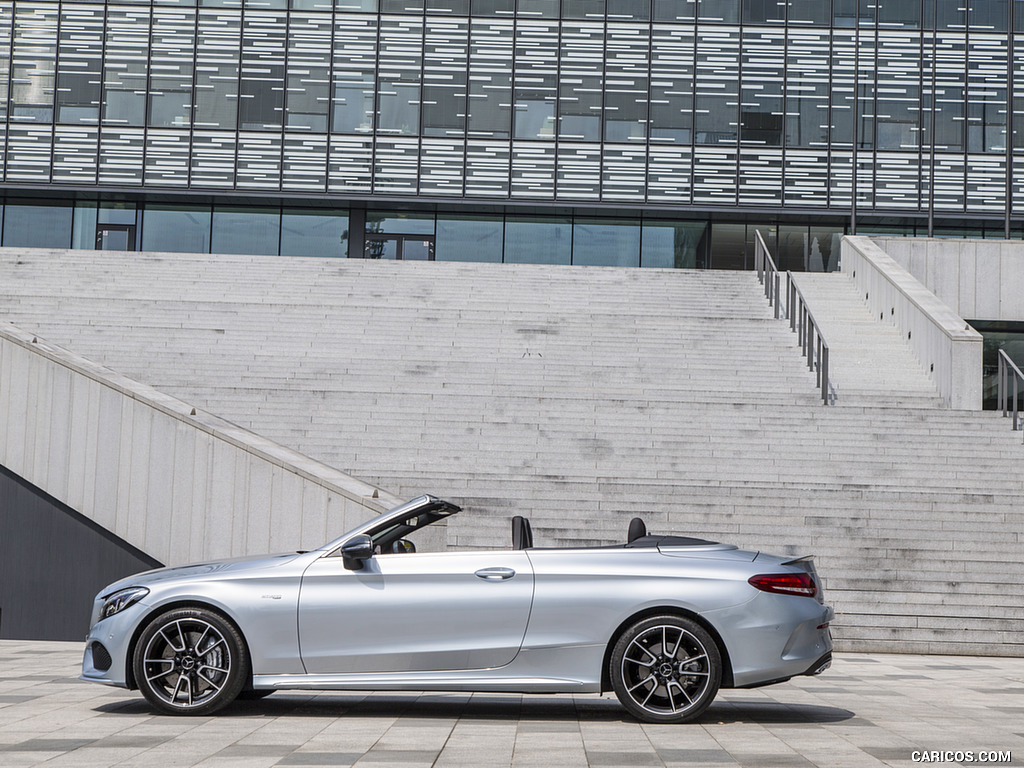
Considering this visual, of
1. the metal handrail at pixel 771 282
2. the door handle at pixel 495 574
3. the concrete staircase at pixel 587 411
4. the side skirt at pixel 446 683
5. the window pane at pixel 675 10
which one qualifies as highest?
the window pane at pixel 675 10

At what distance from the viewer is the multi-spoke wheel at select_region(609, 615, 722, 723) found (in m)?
6.91

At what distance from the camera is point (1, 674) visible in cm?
902

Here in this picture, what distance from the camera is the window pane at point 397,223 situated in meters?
36.3

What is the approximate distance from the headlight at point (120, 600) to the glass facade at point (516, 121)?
29.0 meters

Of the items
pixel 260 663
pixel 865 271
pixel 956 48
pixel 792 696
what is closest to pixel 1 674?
pixel 260 663

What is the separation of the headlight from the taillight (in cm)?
365

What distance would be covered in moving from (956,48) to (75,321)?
91.0 feet

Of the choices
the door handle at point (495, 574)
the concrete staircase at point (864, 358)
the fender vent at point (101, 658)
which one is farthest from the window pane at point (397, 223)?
the door handle at point (495, 574)

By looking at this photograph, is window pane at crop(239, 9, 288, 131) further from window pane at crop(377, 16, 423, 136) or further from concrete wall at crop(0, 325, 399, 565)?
concrete wall at crop(0, 325, 399, 565)

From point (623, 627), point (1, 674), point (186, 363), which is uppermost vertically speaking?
point (186, 363)

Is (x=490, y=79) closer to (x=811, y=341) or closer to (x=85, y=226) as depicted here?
(x=85, y=226)

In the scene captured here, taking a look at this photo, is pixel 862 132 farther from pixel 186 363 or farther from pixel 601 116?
pixel 186 363

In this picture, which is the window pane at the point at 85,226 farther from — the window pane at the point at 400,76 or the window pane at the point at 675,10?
the window pane at the point at 675,10

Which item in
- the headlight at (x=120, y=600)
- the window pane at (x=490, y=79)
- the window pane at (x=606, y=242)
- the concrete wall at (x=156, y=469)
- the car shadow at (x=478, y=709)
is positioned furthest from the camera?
the window pane at (x=606, y=242)
